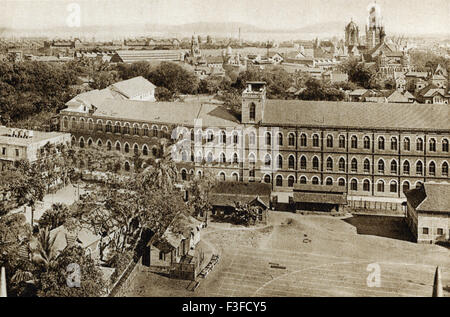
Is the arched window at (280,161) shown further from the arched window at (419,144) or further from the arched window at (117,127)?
the arched window at (117,127)

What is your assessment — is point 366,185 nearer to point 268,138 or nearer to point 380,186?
point 380,186

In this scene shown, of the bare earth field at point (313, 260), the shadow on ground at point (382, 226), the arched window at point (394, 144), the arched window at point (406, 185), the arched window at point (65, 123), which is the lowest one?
the bare earth field at point (313, 260)

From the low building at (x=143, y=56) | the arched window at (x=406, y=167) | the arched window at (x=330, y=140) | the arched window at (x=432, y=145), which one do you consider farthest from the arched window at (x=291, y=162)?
the low building at (x=143, y=56)

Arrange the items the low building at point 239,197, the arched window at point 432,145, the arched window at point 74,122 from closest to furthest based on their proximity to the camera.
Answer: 1. the low building at point 239,197
2. the arched window at point 432,145
3. the arched window at point 74,122

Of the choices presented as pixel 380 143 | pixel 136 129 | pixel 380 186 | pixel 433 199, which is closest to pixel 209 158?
pixel 136 129

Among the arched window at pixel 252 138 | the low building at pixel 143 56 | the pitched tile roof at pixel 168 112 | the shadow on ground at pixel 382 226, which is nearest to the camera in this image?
the shadow on ground at pixel 382 226

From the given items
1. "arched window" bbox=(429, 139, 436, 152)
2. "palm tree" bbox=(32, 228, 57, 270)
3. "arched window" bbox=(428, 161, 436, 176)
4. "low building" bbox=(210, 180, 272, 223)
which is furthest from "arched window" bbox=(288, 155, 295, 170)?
"palm tree" bbox=(32, 228, 57, 270)

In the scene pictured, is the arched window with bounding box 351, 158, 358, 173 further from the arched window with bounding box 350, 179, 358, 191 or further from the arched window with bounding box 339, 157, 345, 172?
the arched window with bounding box 350, 179, 358, 191
